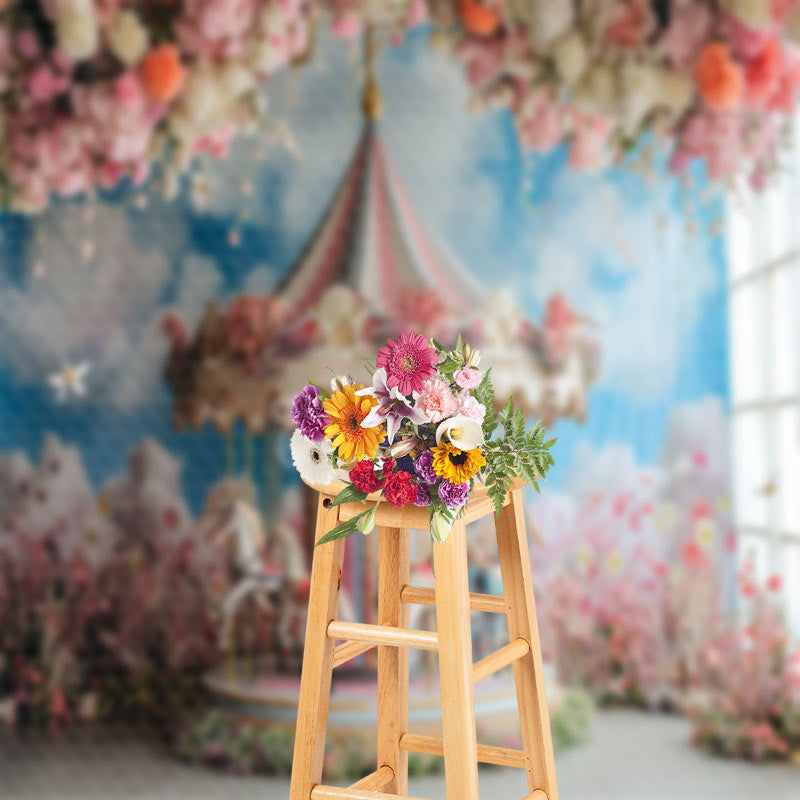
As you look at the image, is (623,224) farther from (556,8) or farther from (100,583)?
(100,583)

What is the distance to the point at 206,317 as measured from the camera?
3.61m

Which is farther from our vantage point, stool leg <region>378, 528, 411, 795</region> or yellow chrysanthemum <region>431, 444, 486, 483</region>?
stool leg <region>378, 528, 411, 795</region>

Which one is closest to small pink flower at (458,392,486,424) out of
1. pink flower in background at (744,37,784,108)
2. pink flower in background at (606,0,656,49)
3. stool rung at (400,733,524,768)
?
stool rung at (400,733,524,768)

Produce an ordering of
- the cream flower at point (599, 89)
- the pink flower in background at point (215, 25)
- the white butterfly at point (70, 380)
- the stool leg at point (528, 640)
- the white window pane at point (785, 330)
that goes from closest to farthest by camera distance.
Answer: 1. the stool leg at point (528, 640)
2. the pink flower in background at point (215, 25)
3. the cream flower at point (599, 89)
4. the white window pane at point (785, 330)
5. the white butterfly at point (70, 380)

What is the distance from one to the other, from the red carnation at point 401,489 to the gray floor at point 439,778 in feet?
6.61

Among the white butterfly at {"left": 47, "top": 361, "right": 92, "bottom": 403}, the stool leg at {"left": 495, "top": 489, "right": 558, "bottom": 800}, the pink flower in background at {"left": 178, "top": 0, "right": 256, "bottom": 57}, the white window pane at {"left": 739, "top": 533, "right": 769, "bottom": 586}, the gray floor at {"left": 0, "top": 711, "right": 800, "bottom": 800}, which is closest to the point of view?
the stool leg at {"left": 495, "top": 489, "right": 558, "bottom": 800}

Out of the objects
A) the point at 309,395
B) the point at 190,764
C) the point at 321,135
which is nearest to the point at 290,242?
the point at 321,135

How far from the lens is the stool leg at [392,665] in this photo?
4.15 ft

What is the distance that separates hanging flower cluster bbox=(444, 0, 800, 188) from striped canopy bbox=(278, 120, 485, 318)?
0.53 m

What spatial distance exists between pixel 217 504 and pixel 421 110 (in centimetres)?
158

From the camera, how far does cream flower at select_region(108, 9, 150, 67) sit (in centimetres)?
305

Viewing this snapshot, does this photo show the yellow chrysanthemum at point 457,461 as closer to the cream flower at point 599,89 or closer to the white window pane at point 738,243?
the cream flower at point 599,89

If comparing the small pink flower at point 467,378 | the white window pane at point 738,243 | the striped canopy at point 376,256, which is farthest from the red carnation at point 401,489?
the white window pane at point 738,243

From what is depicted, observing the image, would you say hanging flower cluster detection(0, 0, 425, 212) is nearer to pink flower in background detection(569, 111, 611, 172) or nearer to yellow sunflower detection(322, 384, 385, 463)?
pink flower in background detection(569, 111, 611, 172)
